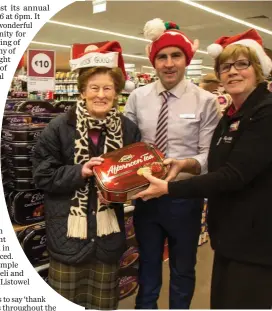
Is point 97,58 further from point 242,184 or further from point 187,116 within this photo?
point 242,184

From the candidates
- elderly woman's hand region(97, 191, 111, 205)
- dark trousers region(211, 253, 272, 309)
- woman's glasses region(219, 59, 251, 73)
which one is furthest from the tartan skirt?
woman's glasses region(219, 59, 251, 73)

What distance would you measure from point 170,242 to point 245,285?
0.51 metres

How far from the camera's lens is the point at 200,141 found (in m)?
1.77

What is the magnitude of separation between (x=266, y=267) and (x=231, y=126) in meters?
0.56

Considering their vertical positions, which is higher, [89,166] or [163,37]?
[163,37]

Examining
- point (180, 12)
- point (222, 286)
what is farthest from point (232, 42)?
point (180, 12)

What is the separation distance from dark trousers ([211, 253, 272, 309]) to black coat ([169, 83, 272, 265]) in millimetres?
42

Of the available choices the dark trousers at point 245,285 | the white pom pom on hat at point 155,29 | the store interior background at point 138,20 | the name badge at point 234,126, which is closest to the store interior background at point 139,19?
the store interior background at point 138,20

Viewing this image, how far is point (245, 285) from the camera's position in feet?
4.70

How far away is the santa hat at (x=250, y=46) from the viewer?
4.79 feet

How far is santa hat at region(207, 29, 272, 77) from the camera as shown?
1461 mm

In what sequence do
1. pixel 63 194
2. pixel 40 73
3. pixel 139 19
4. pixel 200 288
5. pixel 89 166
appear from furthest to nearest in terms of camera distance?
pixel 139 19
pixel 40 73
pixel 200 288
pixel 63 194
pixel 89 166

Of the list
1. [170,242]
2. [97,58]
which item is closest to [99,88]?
[97,58]

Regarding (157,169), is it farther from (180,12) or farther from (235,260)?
(180,12)
